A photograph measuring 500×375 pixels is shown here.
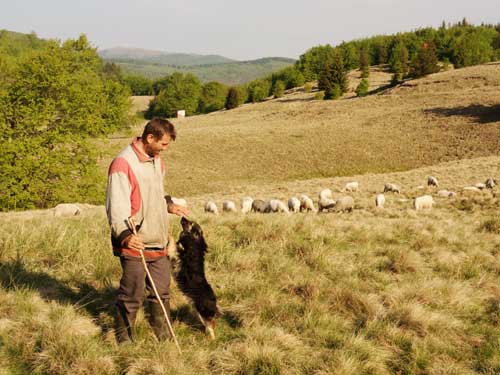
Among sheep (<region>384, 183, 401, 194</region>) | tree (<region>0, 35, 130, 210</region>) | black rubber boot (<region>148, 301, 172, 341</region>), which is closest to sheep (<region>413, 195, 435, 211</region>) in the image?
sheep (<region>384, 183, 401, 194</region>)

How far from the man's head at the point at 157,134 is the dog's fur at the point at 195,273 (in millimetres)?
892

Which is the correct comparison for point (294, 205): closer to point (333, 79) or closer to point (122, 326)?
point (122, 326)

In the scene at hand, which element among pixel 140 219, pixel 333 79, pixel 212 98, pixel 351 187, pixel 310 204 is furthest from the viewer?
pixel 212 98

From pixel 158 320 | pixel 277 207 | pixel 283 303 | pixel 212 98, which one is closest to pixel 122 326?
pixel 158 320

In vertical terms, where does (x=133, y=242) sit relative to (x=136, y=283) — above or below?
above

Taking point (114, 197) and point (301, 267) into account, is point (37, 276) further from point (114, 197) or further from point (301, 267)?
point (301, 267)

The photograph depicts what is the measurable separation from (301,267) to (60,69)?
1739cm

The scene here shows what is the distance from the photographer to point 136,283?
389 cm

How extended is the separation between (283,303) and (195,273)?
1.15 metres

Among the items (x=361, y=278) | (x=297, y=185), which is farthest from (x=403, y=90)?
(x=361, y=278)

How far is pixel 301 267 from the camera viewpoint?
5957 mm

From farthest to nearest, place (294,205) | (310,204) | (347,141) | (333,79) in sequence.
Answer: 1. (333,79)
2. (347,141)
3. (310,204)
4. (294,205)

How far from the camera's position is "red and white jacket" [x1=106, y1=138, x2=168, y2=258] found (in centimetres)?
354

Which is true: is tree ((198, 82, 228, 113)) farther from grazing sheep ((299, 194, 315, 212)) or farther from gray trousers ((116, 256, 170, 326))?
gray trousers ((116, 256, 170, 326))
